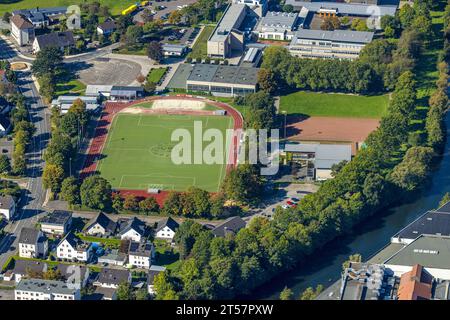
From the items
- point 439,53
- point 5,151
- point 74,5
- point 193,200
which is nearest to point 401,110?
point 439,53

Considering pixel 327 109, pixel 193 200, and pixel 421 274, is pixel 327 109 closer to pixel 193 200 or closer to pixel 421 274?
pixel 193 200

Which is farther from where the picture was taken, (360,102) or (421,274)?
(360,102)

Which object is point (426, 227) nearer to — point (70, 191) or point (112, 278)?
point (112, 278)

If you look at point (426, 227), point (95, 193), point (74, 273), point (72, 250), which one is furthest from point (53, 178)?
point (426, 227)

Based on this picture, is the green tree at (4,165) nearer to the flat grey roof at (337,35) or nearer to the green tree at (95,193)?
the green tree at (95,193)

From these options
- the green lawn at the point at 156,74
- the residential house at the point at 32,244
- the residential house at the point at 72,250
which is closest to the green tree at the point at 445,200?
the residential house at the point at 72,250
